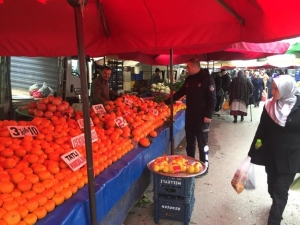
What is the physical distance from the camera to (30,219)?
1.53m

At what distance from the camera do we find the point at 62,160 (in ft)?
7.22

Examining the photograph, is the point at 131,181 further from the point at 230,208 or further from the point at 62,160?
the point at 230,208

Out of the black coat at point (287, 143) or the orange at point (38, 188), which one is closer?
the orange at point (38, 188)

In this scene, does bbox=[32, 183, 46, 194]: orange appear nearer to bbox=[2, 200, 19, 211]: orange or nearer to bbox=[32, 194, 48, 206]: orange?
bbox=[32, 194, 48, 206]: orange

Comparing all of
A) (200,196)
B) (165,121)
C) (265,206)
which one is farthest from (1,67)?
(265,206)

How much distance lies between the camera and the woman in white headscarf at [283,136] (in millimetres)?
2707

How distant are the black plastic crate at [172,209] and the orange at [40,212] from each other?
64.9 inches

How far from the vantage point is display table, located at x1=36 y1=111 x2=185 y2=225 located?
5.63ft

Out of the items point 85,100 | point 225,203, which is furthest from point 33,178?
point 225,203

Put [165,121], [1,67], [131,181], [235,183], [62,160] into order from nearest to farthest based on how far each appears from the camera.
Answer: [62,160]
[131,181]
[235,183]
[165,121]
[1,67]

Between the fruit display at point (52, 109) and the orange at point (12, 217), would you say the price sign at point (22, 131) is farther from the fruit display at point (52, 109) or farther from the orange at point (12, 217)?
the orange at point (12, 217)

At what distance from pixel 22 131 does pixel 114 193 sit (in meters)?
1.08

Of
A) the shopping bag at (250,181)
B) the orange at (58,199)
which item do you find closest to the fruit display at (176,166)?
the shopping bag at (250,181)

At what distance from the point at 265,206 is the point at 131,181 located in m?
1.98
